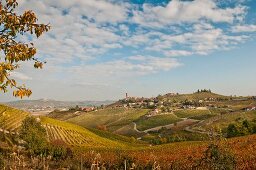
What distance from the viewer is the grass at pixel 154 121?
184875 mm

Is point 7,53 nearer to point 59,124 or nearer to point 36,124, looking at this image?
point 36,124

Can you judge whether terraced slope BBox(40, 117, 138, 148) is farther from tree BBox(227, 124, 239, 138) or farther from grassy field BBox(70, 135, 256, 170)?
grassy field BBox(70, 135, 256, 170)

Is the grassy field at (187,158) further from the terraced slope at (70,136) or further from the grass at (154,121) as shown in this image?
the grass at (154,121)

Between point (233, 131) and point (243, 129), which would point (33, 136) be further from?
point (243, 129)

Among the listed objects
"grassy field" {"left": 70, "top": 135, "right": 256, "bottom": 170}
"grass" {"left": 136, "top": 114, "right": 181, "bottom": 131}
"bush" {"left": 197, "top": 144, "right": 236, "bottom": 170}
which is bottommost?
"grass" {"left": 136, "top": 114, "right": 181, "bottom": 131}

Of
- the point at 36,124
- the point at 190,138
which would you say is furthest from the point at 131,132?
the point at 36,124

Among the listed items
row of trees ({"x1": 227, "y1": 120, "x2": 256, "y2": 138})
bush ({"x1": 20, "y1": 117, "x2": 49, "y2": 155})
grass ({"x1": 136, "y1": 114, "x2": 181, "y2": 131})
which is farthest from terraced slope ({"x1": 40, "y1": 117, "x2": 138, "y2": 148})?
grass ({"x1": 136, "y1": 114, "x2": 181, "y2": 131})

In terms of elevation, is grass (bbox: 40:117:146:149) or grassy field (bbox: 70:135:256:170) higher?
grassy field (bbox: 70:135:256:170)

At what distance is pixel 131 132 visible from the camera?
174 metres

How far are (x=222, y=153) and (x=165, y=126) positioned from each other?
522 feet

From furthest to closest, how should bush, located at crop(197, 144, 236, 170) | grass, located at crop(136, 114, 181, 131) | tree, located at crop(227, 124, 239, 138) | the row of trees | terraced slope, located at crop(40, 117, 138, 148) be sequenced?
grass, located at crop(136, 114, 181, 131)
tree, located at crop(227, 124, 239, 138)
the row of trees
terraced slope, located at crop(40, 117, 138, 148)
bush, located at crop(197, 144, 236, 170)

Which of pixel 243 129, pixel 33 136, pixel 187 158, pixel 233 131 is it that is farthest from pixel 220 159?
pixel 233 131

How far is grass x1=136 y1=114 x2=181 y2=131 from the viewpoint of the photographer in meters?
185

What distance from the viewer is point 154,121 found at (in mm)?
190250
